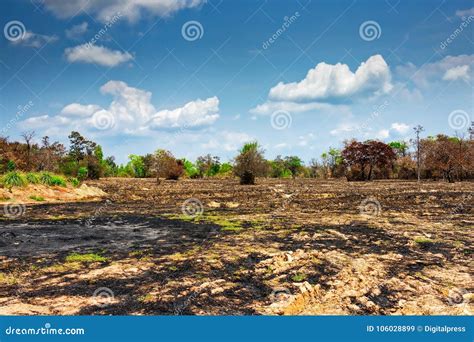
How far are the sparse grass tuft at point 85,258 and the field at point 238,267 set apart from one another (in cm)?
2

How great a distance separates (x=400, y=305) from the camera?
4.61m

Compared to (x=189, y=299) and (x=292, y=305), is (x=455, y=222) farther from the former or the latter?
(x=189, y=299)

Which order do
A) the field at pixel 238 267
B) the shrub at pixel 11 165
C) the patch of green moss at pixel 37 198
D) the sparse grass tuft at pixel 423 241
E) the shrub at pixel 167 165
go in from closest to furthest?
1. the field at pixel 238 267
2. the sparse grass tuft at pixel 423 241
3. the patch of green moss at pixel 37 198
4. the shrub at pixel 11 165
5. the shrub at pixel 167 165

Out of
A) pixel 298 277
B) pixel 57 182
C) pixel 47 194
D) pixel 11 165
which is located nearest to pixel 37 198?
pixel 47 194

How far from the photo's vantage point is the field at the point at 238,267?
4531 mm

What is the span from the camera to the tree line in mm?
33906

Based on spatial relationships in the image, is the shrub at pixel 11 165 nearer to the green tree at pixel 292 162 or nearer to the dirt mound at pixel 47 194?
the dirt mound at pixel 47 194

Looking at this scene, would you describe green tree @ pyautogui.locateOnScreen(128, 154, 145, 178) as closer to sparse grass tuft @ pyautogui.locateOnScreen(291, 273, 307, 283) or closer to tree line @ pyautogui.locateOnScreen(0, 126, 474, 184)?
tree line @ pyautogui.locateOnScreen(0, 126, 474, 184)

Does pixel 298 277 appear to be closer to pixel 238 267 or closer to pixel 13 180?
pixel 238 267

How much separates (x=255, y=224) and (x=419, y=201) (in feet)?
34.4

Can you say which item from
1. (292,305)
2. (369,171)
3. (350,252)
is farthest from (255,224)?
(369,171)

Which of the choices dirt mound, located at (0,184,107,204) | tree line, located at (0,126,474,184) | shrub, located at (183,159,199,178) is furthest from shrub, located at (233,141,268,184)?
shrub, located at (183,159,199,178)

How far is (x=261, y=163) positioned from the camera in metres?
36.2

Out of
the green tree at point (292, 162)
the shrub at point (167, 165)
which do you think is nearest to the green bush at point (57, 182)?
the shrub at point (167, 165)
